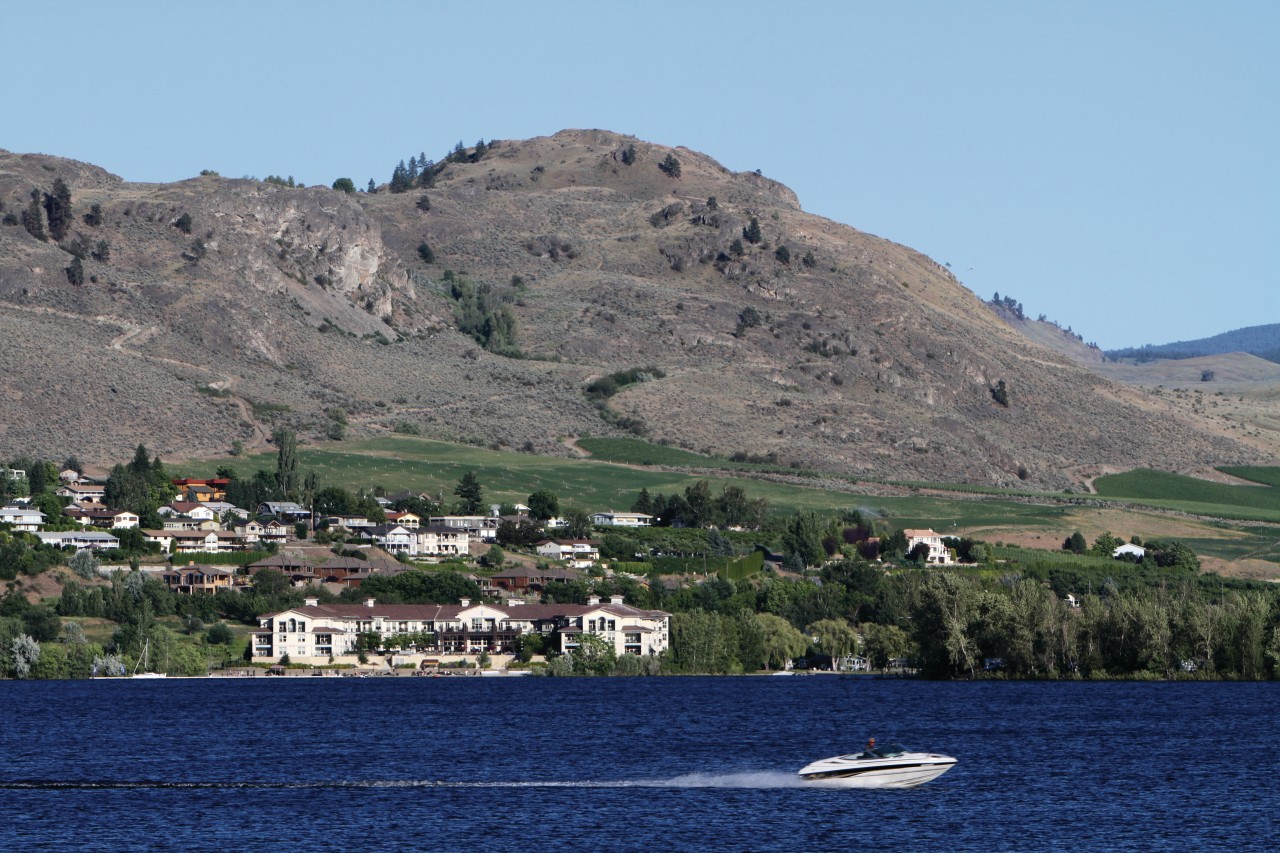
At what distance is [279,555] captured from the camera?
17400cm

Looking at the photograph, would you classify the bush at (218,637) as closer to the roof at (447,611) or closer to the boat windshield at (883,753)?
the roof at (447,611)

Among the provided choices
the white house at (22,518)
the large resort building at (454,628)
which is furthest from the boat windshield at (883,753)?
the white house at (22,518)

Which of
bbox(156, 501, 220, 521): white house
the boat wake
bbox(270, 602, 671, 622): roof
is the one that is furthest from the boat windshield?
bbox(156, 501, 220, 521): white house

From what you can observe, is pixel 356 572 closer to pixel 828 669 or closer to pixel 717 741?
pixel 828 669

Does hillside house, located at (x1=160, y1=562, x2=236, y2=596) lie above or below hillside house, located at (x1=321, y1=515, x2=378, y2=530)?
below

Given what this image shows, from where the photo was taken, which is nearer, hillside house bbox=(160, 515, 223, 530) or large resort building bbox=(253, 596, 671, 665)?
large resort building bbox=(253, 596, 671, 665)

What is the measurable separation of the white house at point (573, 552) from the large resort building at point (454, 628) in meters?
27.6

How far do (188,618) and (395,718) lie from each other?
156 feet

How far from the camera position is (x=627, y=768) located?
87.8 m

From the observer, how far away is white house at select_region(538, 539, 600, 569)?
187 meters

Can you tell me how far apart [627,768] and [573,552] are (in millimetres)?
101510

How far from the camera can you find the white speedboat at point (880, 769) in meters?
78.9

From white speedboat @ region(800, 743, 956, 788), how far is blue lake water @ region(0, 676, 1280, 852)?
0.63m

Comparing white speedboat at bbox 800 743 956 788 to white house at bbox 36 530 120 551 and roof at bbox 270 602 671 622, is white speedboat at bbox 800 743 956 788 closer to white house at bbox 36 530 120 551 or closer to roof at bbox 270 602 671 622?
roof at bbox 270 602 671 622
